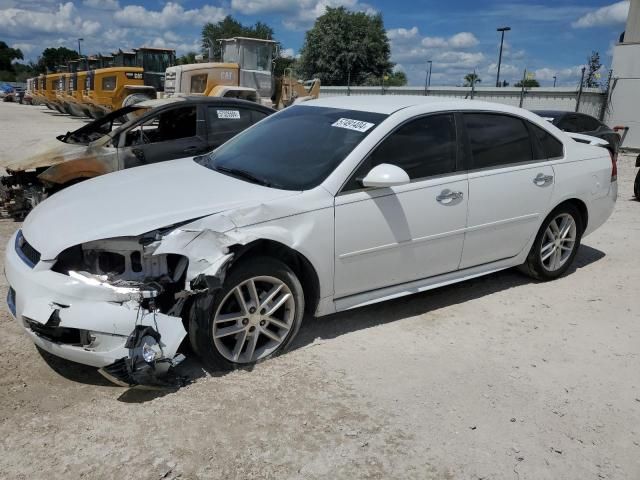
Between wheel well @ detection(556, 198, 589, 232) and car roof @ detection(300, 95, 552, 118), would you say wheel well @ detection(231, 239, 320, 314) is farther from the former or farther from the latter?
wheel well @ detection(556, 198, 589, 232)

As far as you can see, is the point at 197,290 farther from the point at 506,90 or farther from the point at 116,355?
the point at 506,90

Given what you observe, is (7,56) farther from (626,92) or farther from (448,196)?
(448,196)

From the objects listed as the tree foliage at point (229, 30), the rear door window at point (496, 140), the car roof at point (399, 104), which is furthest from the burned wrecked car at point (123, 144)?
the tree foliage at point (229, 30)

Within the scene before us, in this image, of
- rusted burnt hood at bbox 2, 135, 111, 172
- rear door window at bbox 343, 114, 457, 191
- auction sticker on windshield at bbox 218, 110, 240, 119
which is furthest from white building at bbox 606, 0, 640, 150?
rusted burnt hood at bbox 2, 135, 111, 172

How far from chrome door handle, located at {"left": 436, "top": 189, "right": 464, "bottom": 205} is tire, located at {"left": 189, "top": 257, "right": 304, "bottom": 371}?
4.27 ft

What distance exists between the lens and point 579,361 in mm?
3820

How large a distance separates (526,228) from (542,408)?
1.94m

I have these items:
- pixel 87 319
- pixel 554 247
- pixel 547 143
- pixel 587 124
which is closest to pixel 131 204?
pixel 87 319

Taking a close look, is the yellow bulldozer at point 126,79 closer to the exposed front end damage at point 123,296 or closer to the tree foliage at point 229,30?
the exposed front end damage at point 123,296

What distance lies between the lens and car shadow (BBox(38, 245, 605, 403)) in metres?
3.34

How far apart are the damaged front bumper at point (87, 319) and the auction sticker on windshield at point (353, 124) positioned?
6.06ft

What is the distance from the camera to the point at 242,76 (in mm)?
19281

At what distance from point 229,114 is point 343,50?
48325 mm

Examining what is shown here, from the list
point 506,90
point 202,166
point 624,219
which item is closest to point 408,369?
point 202,166
